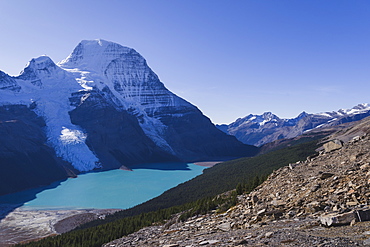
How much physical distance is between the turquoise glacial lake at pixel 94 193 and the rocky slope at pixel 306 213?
91038 mm

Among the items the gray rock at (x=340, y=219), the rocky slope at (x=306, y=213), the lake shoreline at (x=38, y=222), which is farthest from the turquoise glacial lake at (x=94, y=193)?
the gray rock at (x=340, y=219)

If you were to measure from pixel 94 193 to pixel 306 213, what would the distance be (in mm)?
131106

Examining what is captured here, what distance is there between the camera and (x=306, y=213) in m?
16.1

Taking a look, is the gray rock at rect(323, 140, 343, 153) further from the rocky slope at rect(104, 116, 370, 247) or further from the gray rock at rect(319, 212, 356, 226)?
the gray rock at rect(319, 212, 356, 226)

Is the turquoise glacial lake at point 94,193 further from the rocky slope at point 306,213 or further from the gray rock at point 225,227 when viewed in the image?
the gray rock at point 225,227

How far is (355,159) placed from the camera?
22.8m

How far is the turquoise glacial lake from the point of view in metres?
113

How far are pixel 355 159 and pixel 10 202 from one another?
129567 millimetres

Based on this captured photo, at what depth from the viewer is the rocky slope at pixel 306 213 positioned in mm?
12055

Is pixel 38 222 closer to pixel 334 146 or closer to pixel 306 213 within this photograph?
pixel 334 146

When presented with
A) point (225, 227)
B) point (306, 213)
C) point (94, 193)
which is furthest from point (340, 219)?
point (94, 193)

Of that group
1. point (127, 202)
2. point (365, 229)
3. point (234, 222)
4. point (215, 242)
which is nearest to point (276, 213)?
point (234, 222)

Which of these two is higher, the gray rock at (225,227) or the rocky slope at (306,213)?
the rocky slope at (306,213)

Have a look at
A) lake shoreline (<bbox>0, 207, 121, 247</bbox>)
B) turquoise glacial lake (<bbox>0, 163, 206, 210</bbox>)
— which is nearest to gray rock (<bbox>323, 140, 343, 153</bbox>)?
lake shoreline (<bbox>0, 207, 121, 247</bbox>)
